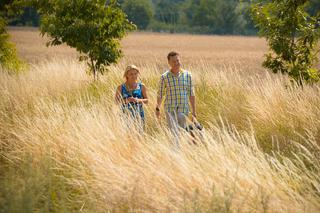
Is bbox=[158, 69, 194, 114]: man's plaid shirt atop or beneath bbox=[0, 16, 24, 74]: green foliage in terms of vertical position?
atop

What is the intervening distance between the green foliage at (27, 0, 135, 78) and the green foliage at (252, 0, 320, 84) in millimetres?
3444

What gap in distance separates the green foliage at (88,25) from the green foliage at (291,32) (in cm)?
344

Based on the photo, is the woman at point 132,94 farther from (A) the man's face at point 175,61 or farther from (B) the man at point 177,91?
(A) the man's face at point 175,61

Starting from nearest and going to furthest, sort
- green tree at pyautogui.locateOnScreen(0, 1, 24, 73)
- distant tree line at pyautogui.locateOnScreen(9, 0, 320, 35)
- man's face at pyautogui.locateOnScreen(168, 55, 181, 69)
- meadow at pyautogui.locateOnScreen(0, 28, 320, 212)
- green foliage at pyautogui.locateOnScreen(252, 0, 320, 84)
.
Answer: meadow at pyautogui.locateOnScreen(0, 28, 320, 212), man's face at pyautogui.locateOnScreen(168, 55, 181, 69), green foliage at pyautogui.locateOnScreen(252, 0, 320, 84), green tree at pyautogui.locateOnScreen(0, 1, 24, 73), distant tree line at pyautogui.locateOnScreen(9, 0, 320, 35)

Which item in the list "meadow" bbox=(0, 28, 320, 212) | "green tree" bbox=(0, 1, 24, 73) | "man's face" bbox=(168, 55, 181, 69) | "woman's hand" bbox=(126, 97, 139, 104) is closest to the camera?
"meadow" bbox=(0, 28, 320, 212)

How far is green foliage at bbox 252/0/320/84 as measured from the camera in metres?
9.03

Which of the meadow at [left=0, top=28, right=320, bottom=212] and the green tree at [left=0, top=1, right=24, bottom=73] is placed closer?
the meadow at [left=0, top=28, right=320, bottom=212]

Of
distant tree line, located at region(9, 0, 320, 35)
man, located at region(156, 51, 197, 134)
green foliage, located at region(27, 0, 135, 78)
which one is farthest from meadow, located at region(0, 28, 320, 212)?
distant tree line, located at region(9, 0, 320, 35)

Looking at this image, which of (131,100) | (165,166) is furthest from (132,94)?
(165,166)

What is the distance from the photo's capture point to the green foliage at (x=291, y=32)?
29.6ft

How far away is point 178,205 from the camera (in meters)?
4.26

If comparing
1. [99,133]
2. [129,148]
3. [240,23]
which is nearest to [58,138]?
[99,133]

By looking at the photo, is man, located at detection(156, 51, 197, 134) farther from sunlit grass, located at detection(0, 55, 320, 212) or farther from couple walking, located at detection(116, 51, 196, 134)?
sunlit grass, located at detection(0, 55, 320, 212)

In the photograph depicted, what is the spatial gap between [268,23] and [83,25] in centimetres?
436
